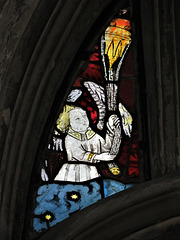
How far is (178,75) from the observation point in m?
3.21

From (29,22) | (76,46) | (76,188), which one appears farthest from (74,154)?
(29,22)

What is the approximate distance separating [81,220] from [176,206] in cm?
55

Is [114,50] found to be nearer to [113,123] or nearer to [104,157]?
[113,123]

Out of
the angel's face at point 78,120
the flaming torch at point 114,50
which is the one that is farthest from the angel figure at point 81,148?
the flaming torch at point 114,50

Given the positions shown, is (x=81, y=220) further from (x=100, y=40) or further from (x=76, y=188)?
(x=100, y=40)

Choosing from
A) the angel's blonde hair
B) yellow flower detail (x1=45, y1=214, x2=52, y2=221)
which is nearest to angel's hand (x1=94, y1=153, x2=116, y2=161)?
the angel's blonde hair

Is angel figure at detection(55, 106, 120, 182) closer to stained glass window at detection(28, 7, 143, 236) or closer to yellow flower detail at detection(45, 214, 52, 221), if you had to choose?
stained glass window at detection(28, 7, 143, 236)

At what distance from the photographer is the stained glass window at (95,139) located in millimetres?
3010

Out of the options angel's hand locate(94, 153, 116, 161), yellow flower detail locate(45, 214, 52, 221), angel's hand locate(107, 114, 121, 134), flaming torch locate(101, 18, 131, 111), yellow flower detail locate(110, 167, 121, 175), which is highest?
flaming torch locate(101, 18, 131, 111)

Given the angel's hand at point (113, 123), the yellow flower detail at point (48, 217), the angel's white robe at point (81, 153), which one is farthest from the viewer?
the angel's hand at point (113, 123)

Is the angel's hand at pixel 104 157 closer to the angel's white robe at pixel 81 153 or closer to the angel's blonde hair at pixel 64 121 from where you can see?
the angel's white robe at pixel 81 153

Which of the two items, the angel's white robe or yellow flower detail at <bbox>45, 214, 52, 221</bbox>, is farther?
the angel's white robe

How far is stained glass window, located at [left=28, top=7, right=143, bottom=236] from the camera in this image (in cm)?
301

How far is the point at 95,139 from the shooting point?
314 cm
